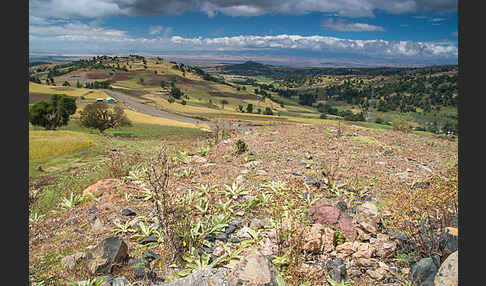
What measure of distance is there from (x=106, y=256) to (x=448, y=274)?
15.6 ft

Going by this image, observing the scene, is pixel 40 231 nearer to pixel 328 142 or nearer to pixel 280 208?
pixel 280 208

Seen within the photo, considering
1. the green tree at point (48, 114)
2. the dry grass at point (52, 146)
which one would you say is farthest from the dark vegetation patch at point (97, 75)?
the dry grass at point (52, 146)

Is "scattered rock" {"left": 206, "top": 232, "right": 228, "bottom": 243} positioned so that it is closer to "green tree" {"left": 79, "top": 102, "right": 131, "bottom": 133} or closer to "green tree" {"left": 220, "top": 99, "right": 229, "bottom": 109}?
"green tree" {"left": 79, "top": 102, "right": 131, "bottom": 133}

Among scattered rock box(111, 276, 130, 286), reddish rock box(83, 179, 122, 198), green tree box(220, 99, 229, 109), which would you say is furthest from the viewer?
green tree box(220, 99, 229, 109)

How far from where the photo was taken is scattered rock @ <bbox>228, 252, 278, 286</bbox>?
10.2ft

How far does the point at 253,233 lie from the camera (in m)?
4.93

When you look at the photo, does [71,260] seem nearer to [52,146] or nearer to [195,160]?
[195,160]

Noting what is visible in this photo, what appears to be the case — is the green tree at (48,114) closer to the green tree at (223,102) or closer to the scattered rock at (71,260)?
the scattered rock at (71,260)

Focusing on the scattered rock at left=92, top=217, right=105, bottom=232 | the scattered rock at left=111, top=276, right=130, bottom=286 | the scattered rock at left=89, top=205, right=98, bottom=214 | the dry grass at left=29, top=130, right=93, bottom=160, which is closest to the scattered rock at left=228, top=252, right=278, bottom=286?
the scattered rock at left=111, top=276, right=130, bottom=286

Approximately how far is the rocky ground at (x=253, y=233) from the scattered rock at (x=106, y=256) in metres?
0.01

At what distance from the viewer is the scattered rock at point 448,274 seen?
10.6 ft

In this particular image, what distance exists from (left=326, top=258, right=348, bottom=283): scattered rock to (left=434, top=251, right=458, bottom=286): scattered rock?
1.14 metres

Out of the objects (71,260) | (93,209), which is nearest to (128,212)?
(93,209)

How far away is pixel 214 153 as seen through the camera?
475 inches
